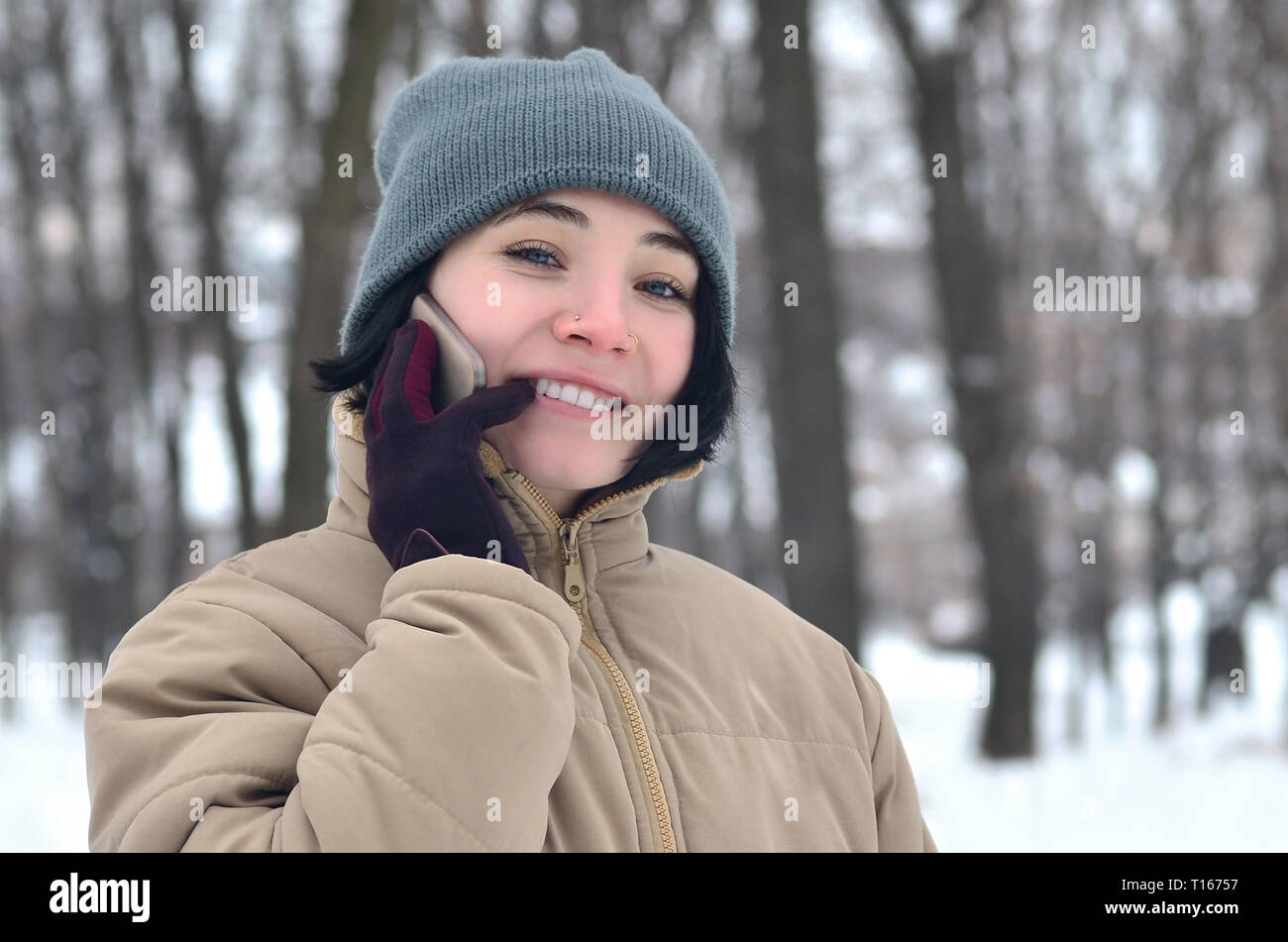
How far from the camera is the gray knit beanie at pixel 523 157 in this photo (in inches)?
69.1

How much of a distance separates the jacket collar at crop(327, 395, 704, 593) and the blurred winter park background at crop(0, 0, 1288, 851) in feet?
11.6

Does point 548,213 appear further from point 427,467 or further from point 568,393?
point 427,467

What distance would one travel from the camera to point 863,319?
15.8m

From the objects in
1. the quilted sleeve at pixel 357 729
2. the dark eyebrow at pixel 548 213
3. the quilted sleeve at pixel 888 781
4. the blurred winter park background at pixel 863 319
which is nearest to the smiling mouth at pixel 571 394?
the dark eyebrow at pixel 548 213

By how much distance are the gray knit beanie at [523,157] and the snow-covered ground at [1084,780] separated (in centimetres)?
240

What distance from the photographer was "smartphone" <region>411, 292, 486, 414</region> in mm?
1668

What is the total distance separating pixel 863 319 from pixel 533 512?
14498mm

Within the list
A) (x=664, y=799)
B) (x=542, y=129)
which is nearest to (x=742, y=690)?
(x=664, y=799)

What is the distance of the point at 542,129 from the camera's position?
1.78m

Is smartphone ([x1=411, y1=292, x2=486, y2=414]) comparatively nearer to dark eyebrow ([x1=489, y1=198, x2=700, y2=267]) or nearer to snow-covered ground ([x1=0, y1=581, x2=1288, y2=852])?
dark eyebrow ([x1=489, y1=198, x2=700, y2=267])

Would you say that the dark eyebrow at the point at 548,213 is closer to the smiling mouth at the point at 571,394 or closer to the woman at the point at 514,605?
the woman at the point at 514,605

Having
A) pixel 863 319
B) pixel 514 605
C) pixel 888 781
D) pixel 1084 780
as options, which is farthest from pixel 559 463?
pixel 863 319

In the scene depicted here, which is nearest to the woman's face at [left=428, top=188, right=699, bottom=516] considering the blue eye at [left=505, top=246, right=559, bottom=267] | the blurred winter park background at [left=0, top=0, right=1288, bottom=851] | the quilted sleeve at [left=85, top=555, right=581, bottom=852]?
the blue eye at [left=505, top=246, right=559, bottom=267]
